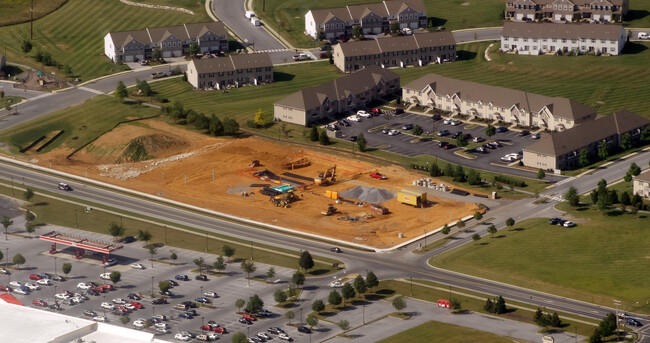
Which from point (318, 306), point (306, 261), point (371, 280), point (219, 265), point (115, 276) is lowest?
point (318, 306)

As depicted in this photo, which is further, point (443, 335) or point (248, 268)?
point (248, 268)

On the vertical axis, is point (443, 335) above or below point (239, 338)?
below

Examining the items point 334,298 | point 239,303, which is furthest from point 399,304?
point 239,303

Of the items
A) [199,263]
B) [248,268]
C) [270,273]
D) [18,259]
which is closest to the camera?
[270,273]

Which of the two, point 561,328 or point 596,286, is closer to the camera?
point 561,328

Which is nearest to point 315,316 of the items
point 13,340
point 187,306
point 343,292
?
point 343,292

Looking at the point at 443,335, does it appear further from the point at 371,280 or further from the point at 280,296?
the point at 280,296

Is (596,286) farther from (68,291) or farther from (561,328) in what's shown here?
(68,291)
